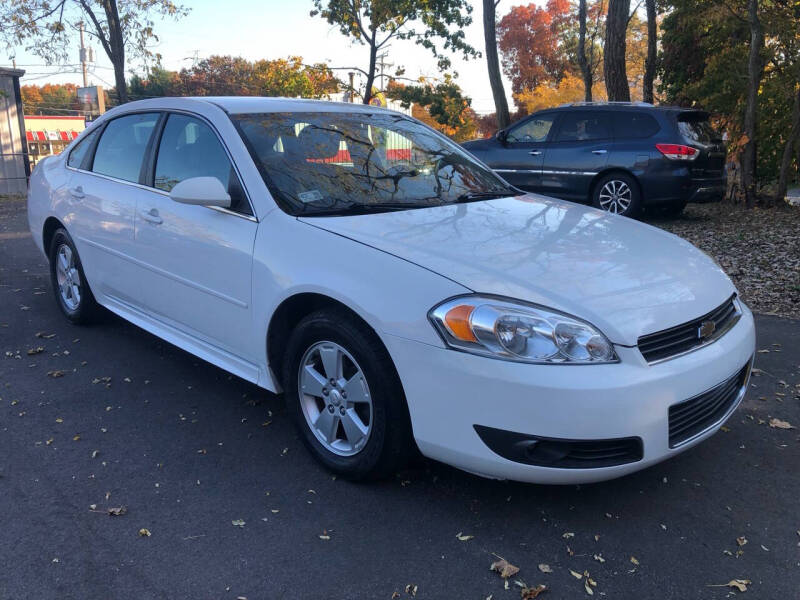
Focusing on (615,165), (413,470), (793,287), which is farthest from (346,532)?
(615,165)

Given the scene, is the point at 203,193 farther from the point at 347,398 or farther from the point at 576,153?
the point at 576,153

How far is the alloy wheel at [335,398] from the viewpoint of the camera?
3008 mm

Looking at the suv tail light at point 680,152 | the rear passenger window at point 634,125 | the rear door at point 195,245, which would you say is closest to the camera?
the rear door at point 195,245

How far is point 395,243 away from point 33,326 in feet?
12.6

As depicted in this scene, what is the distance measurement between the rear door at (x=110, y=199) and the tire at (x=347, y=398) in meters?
1.67

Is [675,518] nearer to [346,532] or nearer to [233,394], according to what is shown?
[346,532]

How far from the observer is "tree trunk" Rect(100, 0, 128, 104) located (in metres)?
19.6

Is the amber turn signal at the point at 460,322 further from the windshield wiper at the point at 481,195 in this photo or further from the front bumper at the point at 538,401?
the windshield wiper at the point at 481,195

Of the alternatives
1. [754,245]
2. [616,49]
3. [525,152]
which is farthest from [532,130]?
[754,245]

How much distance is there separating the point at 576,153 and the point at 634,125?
0.89m

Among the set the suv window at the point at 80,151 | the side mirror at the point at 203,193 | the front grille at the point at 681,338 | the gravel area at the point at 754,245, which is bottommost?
the gravel area at the point at 754,245

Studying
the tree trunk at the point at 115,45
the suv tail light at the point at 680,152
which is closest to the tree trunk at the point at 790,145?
the suv tail light at the point at 680,152

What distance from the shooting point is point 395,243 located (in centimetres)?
301

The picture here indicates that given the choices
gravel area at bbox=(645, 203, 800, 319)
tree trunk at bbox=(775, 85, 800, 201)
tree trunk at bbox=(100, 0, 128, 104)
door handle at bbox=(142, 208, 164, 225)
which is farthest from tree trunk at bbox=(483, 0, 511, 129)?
door handle at bbox=(142, 208, 164, 225)
